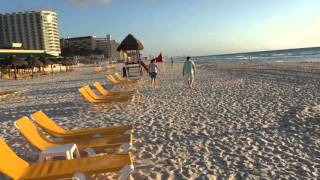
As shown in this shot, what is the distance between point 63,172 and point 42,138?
1.73 m

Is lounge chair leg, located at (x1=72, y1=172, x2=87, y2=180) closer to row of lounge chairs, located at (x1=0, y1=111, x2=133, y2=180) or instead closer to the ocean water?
row of lounge chairs, located at (x1=0, y1=111, x2=133, y2=180)

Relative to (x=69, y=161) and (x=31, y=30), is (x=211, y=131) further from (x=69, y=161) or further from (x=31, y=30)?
(x=31, y=30)

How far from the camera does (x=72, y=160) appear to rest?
4.19 m

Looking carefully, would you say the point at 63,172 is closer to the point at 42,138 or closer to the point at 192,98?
the point at 42,138

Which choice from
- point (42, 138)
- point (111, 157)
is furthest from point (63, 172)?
point (42, 138)

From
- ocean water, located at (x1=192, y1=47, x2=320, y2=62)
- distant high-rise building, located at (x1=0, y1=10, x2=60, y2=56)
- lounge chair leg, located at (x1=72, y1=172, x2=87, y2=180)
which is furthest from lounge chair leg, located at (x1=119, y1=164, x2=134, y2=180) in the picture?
distant high-rise building, located at (x1=0, y1=10, x2=60, y2=56)

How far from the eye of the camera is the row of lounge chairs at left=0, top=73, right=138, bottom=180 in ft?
12.6

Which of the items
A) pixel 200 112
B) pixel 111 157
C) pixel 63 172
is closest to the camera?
pixel 63 172

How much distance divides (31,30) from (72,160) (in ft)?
394

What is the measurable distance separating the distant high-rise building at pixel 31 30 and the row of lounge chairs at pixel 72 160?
112m

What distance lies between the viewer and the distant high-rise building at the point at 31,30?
115m

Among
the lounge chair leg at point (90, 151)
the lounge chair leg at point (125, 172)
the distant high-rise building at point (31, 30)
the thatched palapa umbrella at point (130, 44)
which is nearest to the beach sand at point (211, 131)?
the lounge chair leg at point (90, 151)

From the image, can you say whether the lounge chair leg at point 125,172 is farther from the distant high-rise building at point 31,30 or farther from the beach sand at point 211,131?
the distant high-rise building at point 31,30

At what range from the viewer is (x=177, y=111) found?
9391 millimetres
